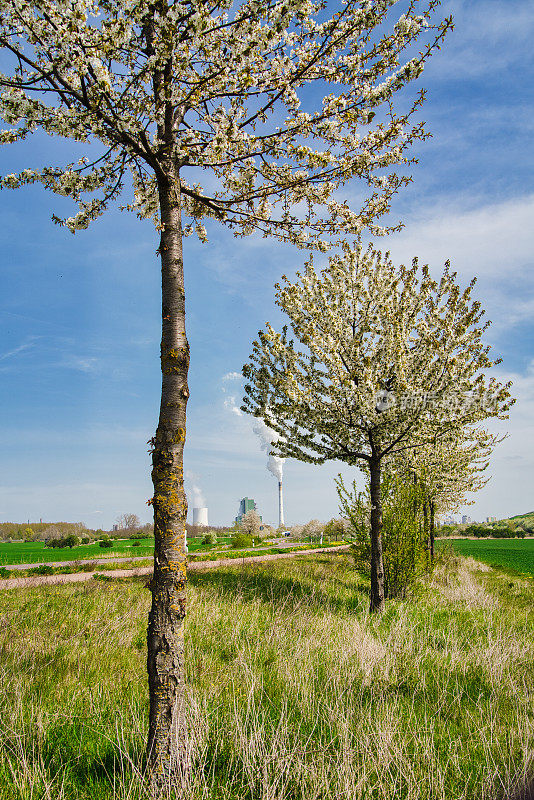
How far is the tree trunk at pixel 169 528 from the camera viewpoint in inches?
110

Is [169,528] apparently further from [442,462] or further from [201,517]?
[201,517]

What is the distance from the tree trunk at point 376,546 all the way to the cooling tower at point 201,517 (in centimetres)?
9067

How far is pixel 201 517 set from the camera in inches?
3794

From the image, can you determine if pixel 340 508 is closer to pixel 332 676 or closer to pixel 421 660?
pixel 421 660

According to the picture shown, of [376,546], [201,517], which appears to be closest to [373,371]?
[376,546]

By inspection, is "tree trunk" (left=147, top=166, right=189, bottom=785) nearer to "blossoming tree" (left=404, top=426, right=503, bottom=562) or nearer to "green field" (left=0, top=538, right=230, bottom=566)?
"blossoming tree" (left=404, top=426, right=503, bottom=562)

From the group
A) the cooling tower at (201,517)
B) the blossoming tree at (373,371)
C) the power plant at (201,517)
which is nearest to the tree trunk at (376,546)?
the blossoming tree at (373,371)

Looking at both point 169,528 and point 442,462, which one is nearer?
point 169,528

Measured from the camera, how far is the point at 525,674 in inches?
206

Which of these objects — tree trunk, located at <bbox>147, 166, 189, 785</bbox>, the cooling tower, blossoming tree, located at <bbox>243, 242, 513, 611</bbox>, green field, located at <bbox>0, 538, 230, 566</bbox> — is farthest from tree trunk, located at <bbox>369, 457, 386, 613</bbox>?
the cooling tower

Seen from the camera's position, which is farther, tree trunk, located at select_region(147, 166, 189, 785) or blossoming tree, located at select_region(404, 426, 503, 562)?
blossoming tree, located at select_region(404, 426, 503, 562)

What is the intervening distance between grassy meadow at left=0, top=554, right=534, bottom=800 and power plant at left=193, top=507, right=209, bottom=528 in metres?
91.3

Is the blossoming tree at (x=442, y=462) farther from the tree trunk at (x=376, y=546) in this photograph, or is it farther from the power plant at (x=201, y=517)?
the power plant at (x=201, y=517)

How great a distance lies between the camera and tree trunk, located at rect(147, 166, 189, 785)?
2801mm
